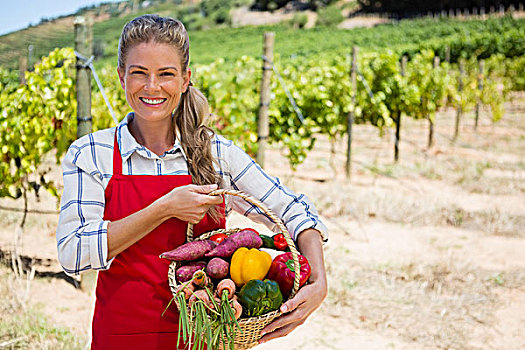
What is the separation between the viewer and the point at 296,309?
1.29 metres

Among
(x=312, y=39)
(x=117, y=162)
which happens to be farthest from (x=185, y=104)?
(x=312, y=39)

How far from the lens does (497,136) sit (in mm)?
11523

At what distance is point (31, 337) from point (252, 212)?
2168 mm

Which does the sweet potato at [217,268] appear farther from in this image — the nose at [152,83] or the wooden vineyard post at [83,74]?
the wooden vineyard post at [83,74]

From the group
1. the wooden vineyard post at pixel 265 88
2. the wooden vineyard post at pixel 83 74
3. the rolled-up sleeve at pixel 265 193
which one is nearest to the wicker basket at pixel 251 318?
the rolled-up sleeve at pixel 265 193

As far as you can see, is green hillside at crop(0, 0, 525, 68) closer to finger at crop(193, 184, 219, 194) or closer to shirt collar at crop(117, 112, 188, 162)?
shirt collar at crop(117, 112, 188, 162)

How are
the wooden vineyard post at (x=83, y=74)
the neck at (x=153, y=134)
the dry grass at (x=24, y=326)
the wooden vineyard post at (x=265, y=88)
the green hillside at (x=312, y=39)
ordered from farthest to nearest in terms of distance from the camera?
the green hillside at (x=312, y=39)
the wooden vineyard post at (x=265, y=88)
the wooden vineyard post at (x=83, y=74)
the dry grass at (x=24, y=326)
the neck at (x=153, y=134)

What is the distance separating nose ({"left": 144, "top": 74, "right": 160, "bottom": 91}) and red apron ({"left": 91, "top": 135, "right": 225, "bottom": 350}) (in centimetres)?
18

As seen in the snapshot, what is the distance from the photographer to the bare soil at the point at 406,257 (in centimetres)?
345

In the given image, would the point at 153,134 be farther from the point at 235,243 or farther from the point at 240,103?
the point at 240,103

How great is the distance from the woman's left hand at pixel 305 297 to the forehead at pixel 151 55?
580 millimetres

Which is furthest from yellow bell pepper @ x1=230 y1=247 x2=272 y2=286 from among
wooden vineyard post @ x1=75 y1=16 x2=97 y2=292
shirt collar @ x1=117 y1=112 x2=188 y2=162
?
wooden vineyard post @ x1=75 y1=16 x2=97 y2=292

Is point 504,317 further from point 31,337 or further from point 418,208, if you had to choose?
point 31,337

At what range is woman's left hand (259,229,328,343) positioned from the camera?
1256mm
